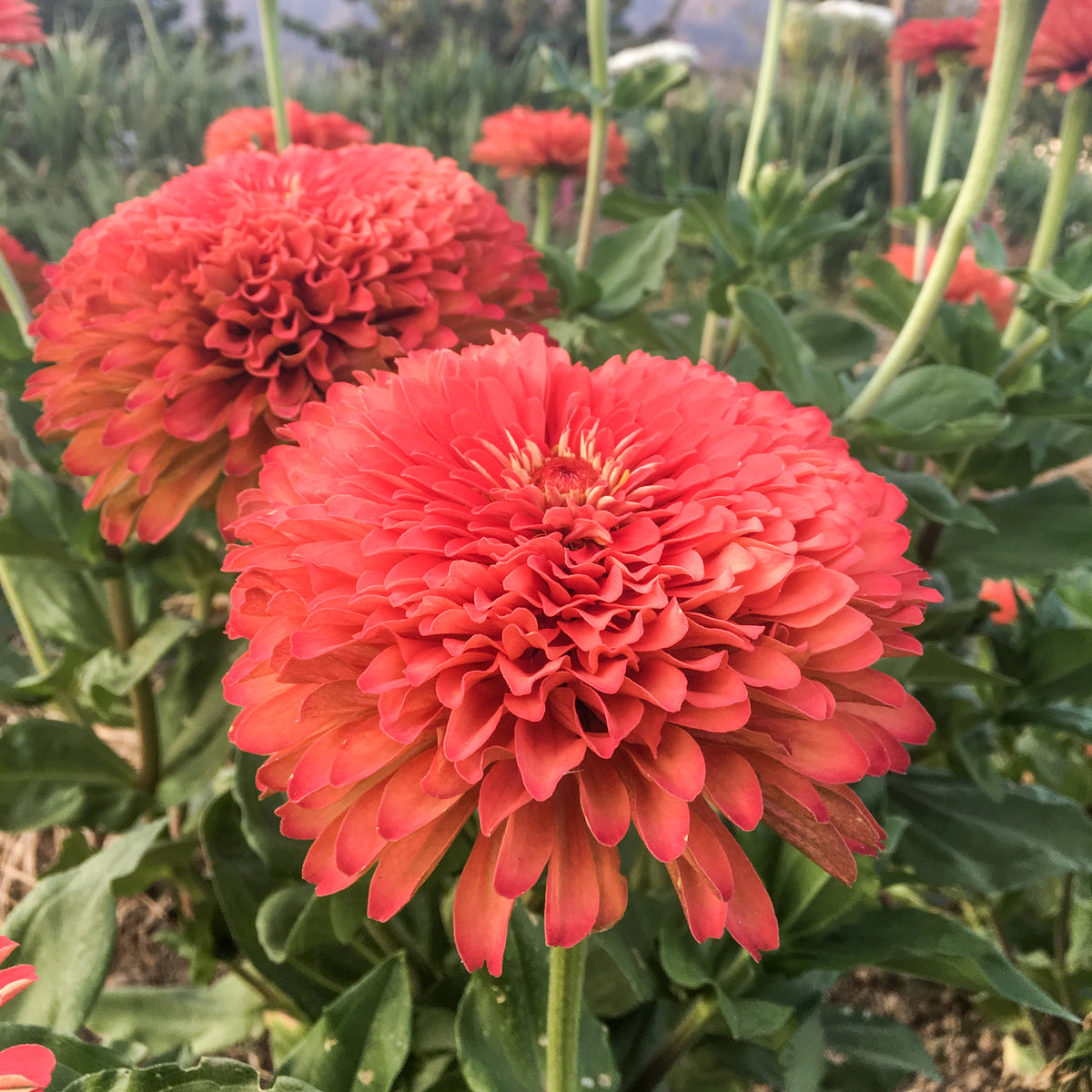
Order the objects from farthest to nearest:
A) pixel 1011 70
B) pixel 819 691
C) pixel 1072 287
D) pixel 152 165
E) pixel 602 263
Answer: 1. pixel 152 165
2. pixel 602 263
3. pixel 1072 287
4. pixel 1011 70
5. pixel 819 691

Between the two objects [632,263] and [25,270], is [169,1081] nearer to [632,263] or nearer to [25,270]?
Answer: [632,263]

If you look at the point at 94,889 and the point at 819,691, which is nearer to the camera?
the point at 819,691

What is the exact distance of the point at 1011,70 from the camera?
0.41 meters

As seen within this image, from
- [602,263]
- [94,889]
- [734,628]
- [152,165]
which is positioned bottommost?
[152,165]

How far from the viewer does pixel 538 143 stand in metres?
0.97

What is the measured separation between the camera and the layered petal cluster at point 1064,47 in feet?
1.95

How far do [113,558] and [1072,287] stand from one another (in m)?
0.66

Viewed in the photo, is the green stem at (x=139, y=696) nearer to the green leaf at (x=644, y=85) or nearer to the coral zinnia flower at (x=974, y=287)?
the green leaf at (x=644, y=85)

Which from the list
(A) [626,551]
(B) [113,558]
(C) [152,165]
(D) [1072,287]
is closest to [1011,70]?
(D) [1072,287]

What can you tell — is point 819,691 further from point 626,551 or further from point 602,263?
point 602,263

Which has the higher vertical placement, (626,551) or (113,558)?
(626,551)

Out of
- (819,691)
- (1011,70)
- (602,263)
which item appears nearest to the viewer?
(819,691)

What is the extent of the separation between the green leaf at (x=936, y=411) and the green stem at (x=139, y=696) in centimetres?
51

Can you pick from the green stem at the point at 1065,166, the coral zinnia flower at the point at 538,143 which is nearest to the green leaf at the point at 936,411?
the green stem at the point at 1065,166
